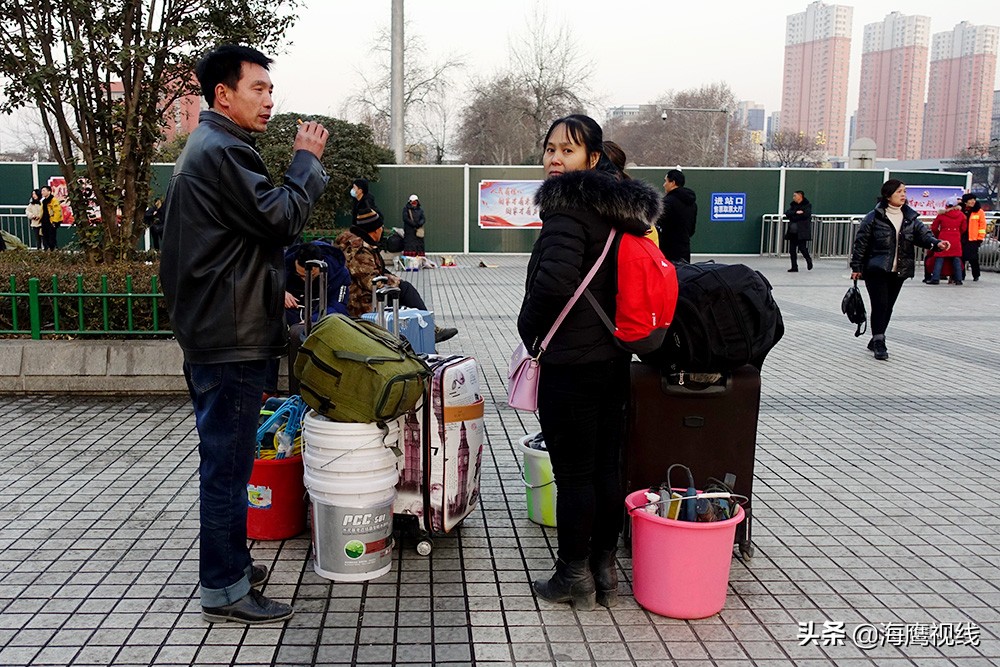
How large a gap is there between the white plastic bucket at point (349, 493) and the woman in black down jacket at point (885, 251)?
6364mm

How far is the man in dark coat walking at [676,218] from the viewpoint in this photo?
1086 cm

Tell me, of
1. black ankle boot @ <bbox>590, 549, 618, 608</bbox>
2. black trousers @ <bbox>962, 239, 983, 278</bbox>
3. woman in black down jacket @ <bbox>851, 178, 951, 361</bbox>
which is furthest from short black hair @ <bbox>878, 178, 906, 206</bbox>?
black trousers @ <bbox>962, 239, 983, 278</bbox>

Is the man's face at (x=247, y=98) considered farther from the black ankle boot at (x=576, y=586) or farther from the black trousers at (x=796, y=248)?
the black trousers at (x=796, y=248)

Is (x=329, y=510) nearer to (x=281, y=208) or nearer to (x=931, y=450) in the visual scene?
(x=281, y=208)

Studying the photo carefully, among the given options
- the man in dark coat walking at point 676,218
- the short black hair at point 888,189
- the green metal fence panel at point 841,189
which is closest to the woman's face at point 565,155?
the short black hair at point 888,189

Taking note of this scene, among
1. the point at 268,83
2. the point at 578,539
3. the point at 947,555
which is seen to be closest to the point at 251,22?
the point at 268,83

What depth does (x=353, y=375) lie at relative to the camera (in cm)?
347

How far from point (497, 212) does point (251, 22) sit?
1447 cm

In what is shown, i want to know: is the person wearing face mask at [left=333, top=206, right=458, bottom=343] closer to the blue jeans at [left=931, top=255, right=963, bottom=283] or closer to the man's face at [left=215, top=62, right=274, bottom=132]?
the man's face at [left=215, top=62, right=274, bottom=132]

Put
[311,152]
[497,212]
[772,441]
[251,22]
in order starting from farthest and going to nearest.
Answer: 1. [497,212]
2. [251,22]
3. [772,441]
4. [311,152]

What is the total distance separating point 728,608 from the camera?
3.53 meters

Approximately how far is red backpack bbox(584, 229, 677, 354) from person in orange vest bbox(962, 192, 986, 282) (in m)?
16.2

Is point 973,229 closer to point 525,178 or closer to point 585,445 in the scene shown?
point 525,178

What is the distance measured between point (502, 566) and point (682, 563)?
0.90m
